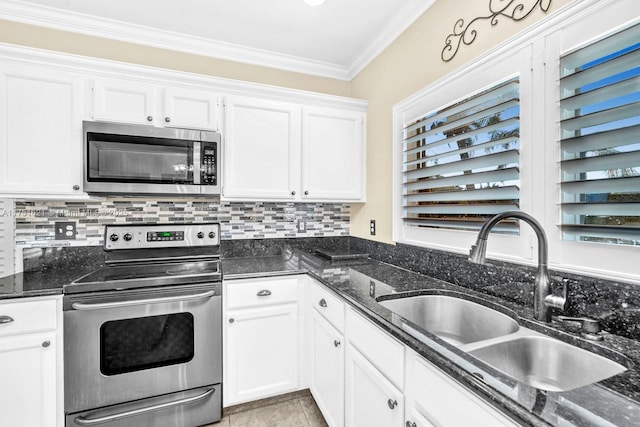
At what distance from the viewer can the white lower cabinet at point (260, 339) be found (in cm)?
182

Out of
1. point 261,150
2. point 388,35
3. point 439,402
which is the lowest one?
point 439,402

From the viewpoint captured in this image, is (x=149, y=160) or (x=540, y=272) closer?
(x=540, y=272)

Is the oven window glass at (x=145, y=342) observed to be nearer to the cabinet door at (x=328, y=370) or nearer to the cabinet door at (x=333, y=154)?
the cabinet door at (x=328, y=370)

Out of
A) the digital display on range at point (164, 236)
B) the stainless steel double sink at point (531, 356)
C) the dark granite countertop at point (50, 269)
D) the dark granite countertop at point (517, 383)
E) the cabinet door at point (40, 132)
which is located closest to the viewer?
the dark granite countertop at point (517, 383)

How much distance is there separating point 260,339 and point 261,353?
9 centimetres

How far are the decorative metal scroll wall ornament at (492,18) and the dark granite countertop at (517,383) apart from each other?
1189 mm

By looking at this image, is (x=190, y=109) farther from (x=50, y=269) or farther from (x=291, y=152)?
(x=50, y=269)

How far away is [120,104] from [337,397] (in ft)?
6.92

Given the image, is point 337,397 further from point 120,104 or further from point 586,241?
point 120,104

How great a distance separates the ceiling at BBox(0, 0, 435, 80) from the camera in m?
1.90

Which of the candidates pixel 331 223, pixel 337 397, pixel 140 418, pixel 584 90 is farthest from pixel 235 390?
pixel 584 90

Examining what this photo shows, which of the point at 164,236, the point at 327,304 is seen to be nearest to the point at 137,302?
the point at 164,236

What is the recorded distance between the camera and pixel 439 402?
0.84 meters

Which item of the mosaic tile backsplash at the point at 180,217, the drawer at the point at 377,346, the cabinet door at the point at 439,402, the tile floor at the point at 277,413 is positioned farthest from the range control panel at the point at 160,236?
the cabinet door at the point at 439,402
